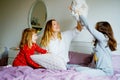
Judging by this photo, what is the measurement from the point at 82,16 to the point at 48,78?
0.78m

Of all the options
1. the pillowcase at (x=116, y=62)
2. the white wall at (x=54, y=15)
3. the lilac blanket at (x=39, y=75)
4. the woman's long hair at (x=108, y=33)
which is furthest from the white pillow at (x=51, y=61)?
the white wall at (x=54, y=15)

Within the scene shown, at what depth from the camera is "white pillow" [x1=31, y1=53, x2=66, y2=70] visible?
6.85ft

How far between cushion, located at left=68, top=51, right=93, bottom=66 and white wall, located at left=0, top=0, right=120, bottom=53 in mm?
324

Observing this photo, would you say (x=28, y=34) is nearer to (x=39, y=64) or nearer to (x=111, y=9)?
(x=39, y=64)

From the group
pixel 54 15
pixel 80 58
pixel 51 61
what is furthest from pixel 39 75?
pixel 54 15

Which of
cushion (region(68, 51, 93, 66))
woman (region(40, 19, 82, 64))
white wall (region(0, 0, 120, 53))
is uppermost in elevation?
white wall (region(0, 0, 120, 53))

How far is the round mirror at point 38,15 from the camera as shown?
3.42 m

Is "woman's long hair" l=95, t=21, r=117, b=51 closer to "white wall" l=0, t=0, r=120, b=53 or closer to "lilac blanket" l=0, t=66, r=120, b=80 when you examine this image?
"lilac blanket" l=0, t=66, r=120, b=80

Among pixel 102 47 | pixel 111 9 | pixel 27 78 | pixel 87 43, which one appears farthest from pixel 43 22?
pixel 27 78

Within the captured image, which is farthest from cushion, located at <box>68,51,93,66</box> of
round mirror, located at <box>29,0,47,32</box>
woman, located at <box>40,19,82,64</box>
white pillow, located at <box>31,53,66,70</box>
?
round mirror, located at <box>29,0,47,32</box>

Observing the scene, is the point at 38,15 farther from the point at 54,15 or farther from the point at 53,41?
the point at 53,41

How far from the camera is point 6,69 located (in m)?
2.03

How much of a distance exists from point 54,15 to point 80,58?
94cm

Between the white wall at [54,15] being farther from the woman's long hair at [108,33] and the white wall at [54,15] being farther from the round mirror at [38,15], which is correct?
the woman's long hair at [108,33]
